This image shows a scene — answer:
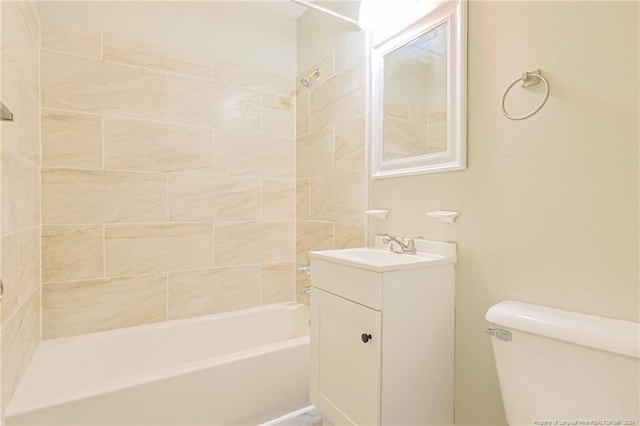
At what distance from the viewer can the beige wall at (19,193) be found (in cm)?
111

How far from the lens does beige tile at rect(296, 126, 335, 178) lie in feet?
6.69

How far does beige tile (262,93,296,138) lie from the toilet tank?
1815 millimetres

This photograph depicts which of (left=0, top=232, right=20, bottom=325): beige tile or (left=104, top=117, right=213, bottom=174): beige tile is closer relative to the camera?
(left=0, top=232, right=20, bottom=325): beige tile

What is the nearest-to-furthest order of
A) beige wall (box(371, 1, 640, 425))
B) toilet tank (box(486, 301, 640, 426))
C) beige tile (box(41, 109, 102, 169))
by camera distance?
toilet tank (box(486, 301, 640, 426)) < beige wall (box(371, 1, 640, 425)) < beige tile (box(41, 109, 102, 169))

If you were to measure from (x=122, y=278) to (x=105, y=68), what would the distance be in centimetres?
119

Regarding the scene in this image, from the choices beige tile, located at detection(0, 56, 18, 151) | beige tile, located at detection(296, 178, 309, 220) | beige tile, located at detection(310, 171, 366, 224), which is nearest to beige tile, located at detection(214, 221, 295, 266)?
beige tile, located at detection(296, 178, 309, 220)

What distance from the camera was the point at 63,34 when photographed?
5.57 feet

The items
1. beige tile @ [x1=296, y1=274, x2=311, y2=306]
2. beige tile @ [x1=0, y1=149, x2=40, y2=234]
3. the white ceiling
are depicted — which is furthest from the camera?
beige tile @ [x1=296, y1=274, x2=311, y2=306]

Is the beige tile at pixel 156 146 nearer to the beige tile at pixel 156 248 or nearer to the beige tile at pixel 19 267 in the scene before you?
the beige tile at pixel 156 248

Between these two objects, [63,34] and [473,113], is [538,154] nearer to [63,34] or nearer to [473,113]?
[473,113]

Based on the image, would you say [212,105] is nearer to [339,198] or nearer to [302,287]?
[339,198]

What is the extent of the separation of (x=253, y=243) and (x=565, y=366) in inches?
71.2

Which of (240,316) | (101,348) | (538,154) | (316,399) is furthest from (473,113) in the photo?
(101,348)

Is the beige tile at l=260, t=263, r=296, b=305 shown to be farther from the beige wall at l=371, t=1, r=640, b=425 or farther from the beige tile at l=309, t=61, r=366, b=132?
the beige wall at l=371, t=1, r=640, b=425
